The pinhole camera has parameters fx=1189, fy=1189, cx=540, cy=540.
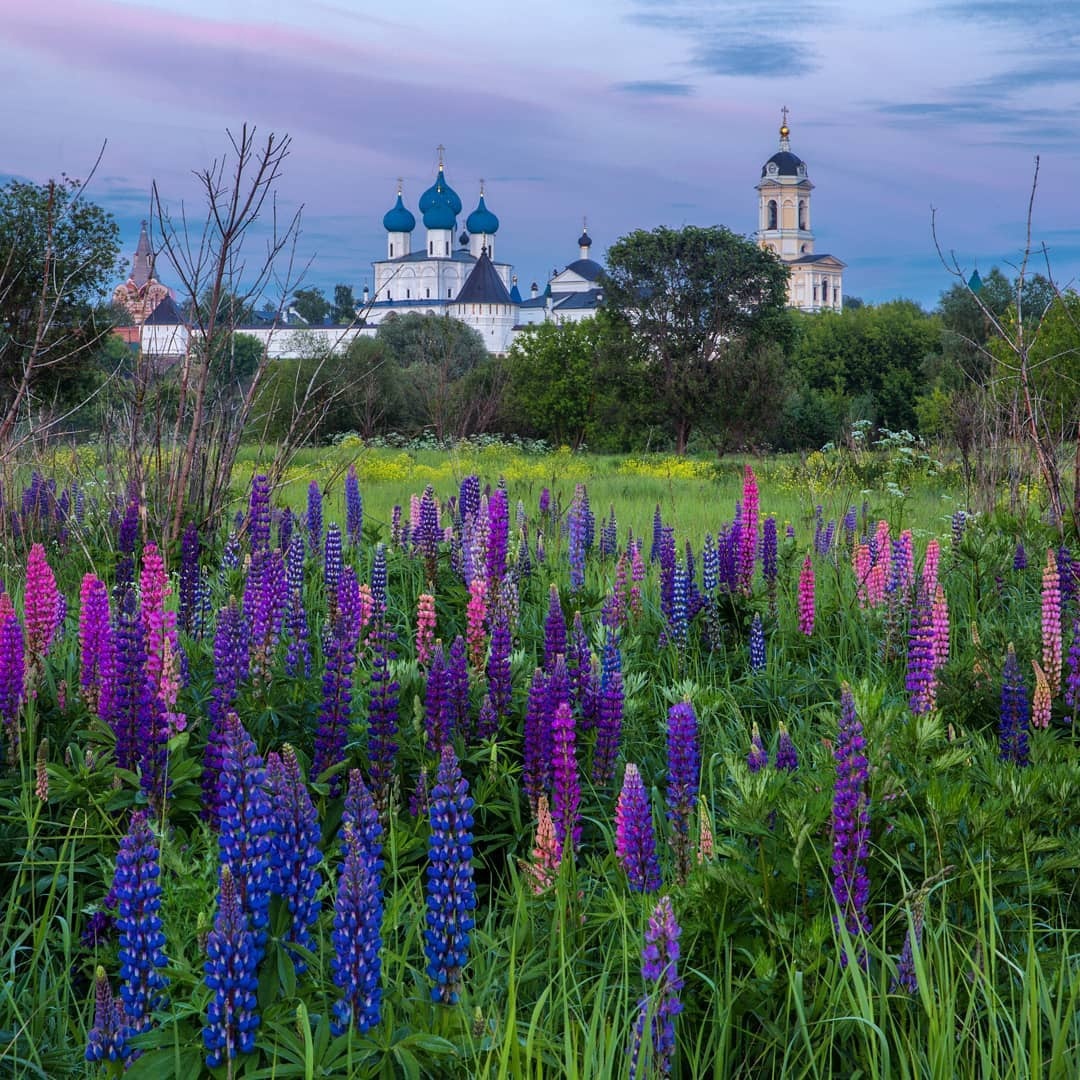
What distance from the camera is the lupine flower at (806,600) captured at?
551cm

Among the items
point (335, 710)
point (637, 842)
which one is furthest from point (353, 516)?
point (637, 842)

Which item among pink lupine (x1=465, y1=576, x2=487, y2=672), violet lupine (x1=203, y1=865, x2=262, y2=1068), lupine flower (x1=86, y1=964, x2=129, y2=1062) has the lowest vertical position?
lupine flower (x1=86, y1=964, x2=129, y2=1062)

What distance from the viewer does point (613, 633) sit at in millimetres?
4293

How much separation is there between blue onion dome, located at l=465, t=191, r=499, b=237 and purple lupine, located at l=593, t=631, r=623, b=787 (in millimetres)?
144887

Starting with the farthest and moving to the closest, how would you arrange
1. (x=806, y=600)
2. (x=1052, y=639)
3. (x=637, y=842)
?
(x=806, y=600), (x=1052, y=639), (x=637, y=842)

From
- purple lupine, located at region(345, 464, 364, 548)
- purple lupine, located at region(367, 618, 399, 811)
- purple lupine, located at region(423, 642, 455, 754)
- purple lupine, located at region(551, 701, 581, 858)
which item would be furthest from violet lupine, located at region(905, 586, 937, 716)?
purple lupine, located at region(345, 464, 364, 548)

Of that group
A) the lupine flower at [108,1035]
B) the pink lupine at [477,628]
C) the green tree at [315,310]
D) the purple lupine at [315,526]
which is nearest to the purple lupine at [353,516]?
the purple lupine at [315,526]

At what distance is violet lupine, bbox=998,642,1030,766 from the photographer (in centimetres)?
Answer: 360

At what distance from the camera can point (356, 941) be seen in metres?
1.86

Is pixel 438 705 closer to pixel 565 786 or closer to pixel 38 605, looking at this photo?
pixel 565 786

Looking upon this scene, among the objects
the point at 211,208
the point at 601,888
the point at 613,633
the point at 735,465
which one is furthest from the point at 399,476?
the point at 601,888

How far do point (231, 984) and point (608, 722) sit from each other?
1895 mm

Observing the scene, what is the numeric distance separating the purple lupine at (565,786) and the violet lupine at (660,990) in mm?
847

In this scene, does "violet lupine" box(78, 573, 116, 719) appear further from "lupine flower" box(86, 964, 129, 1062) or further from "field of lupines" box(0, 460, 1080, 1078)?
"lupine flower" box(86, 964, 129, 1062)
